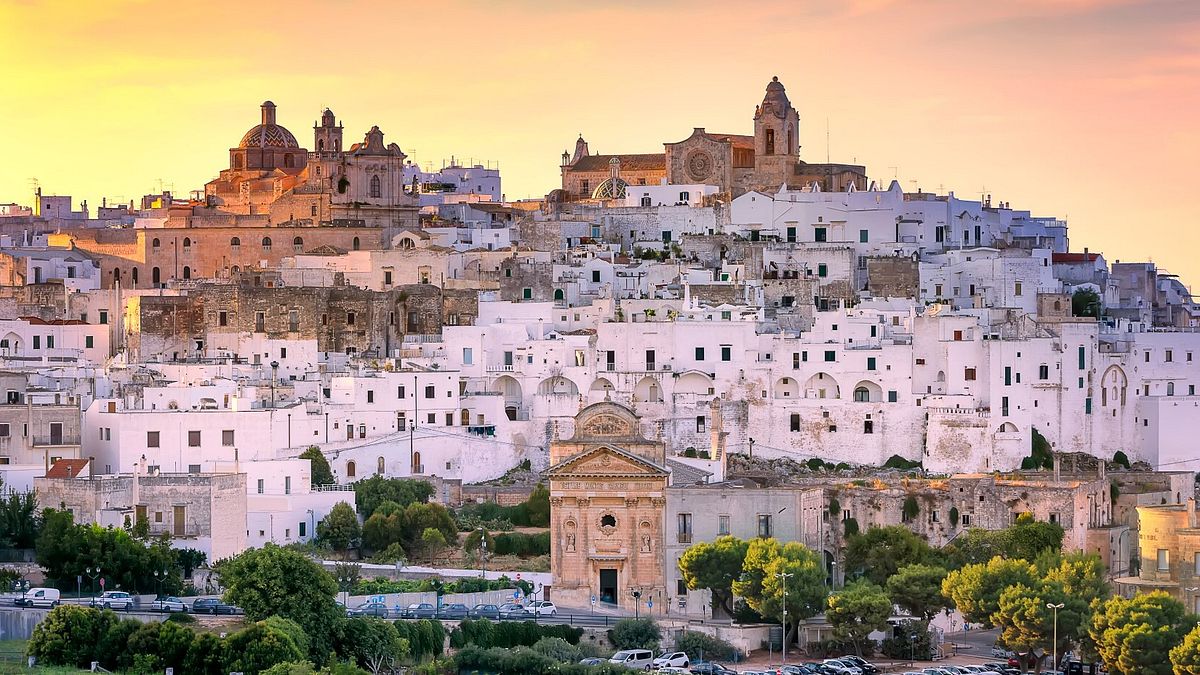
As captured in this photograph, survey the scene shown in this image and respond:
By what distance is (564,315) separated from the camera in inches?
3049

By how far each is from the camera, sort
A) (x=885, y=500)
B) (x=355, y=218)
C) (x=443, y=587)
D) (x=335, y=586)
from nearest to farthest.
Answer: (x=335, y=586), (x=443, y=587), (x=885, y=500), (x=355, y=218)

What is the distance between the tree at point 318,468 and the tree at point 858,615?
14354 mm

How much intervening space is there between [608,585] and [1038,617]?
9.45m

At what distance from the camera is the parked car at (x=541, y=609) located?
59969mm

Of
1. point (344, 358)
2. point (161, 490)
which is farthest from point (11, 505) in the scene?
point (344, 358)

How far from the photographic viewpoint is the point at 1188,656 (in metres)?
54.2

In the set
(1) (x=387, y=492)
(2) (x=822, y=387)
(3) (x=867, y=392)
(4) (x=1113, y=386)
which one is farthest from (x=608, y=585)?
(4) (x=1113, y=386)

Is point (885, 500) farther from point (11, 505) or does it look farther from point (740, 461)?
point (11, 505)

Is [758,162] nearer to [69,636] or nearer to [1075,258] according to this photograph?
[1075,258]

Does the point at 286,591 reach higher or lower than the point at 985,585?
higher

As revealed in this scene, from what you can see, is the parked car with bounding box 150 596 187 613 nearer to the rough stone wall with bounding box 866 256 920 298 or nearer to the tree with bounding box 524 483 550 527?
the tree with bounding box 524 483 550 527

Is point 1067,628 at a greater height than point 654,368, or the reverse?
point 654,368

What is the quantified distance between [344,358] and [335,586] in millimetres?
19931

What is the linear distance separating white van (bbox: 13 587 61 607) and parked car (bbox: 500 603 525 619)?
27.4ft
